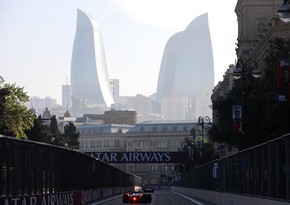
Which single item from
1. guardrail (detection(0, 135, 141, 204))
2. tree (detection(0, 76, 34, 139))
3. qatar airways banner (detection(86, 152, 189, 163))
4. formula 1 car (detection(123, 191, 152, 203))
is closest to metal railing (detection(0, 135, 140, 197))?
guardrail (detection(0, 135, 141, 204))

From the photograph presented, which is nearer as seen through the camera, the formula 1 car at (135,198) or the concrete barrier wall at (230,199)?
the concrete barrier wall at (230,199)

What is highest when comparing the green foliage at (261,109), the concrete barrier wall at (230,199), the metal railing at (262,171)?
the green foliage at (261,109)

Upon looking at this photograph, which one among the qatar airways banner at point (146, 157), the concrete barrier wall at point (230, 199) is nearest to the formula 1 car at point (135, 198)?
the concrete barrier wall at point (230, 199)

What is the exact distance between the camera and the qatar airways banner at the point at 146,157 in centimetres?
16200

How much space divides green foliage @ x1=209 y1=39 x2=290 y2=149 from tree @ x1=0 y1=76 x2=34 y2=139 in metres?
21.2

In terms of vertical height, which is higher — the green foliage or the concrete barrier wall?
the green foliage

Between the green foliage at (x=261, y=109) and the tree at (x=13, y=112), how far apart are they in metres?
21.2

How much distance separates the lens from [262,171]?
32812 mm

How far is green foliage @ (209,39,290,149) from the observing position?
185 ft

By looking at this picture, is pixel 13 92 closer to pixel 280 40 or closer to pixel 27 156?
pixel 280 40

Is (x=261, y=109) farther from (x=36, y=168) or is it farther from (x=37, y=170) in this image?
(x=36, y=168)

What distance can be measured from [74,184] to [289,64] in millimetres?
16149

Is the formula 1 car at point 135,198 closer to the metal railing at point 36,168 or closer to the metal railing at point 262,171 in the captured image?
the metal railing at point 36,168

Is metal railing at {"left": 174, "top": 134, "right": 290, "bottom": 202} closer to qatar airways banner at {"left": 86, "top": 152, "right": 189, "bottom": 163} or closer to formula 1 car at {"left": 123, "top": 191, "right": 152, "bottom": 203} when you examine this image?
formula 1 car at {"left": 123, "top": 191, "right": 152, "bottom": 203}
